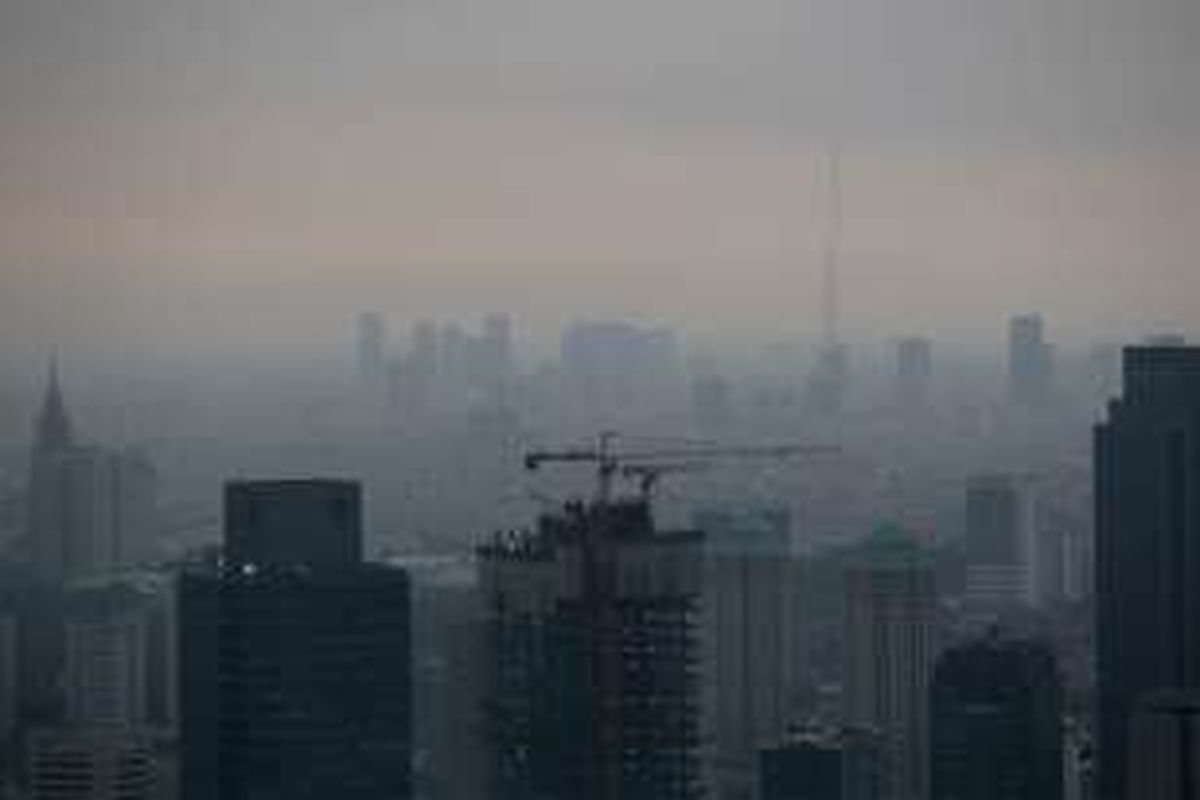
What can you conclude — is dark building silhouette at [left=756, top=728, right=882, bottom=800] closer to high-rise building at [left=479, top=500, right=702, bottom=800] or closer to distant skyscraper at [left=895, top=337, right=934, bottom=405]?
high-rise building at [left=479, top=500, right=702, bottom=800]

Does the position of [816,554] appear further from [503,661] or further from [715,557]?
[503,661]

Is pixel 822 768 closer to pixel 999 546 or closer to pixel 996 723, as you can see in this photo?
pixel 996 723

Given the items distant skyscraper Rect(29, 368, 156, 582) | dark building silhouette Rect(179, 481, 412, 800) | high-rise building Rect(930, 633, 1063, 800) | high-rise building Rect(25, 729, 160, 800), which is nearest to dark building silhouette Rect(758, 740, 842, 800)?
high-rise building Rect(930, 633, 1063, 800)

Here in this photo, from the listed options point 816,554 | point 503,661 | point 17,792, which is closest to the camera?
point 17,792

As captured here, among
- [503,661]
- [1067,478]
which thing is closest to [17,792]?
[503,661]

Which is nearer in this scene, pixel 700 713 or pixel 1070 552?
pixel 700 713

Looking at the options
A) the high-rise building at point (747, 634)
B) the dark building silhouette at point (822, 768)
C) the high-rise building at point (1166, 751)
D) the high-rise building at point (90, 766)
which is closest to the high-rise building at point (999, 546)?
the high-rise building at point (747, 634)

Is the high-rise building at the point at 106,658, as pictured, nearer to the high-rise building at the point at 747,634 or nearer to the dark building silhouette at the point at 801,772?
the high-rise building at the point at 747,634
